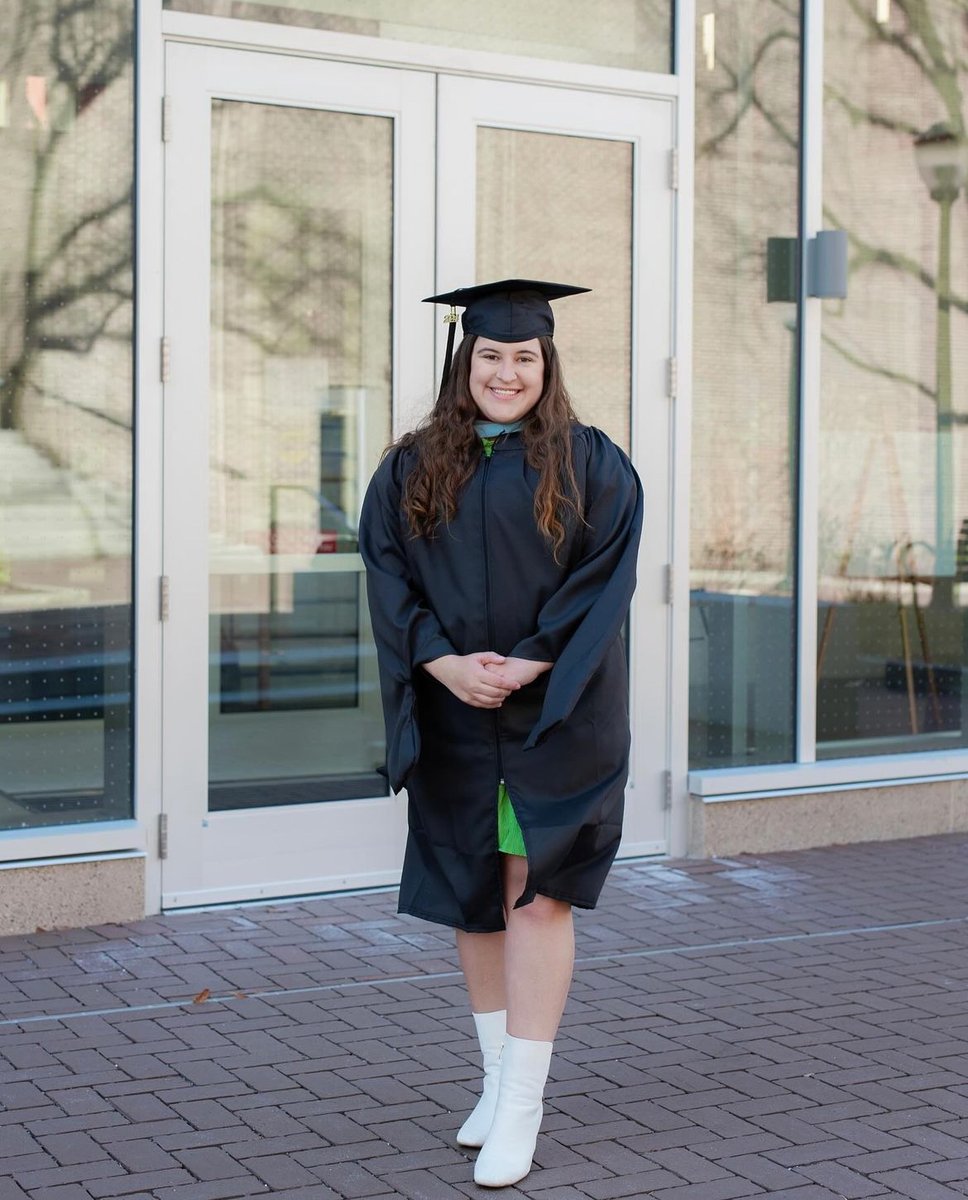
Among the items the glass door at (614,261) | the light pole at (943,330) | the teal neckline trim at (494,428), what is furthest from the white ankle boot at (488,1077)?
the light pole at (943,330)

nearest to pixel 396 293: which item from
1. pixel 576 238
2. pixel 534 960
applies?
pixel 576 238

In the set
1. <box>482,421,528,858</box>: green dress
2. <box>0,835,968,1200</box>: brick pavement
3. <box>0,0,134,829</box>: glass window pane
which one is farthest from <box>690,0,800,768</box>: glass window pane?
<box>482,421,528,858</box>: green dress

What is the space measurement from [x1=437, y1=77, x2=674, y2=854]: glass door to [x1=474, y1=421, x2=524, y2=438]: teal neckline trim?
2.80m

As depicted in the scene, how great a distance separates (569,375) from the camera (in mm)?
6977

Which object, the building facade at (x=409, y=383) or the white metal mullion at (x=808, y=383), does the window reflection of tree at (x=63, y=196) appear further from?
the white metal mullion at (x=808, y=383)

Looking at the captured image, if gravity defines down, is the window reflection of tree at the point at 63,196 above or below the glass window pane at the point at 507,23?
below

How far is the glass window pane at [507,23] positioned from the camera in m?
6.32

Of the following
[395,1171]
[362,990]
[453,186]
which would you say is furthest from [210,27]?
[395,1171]

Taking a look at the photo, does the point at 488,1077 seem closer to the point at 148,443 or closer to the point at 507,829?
the point at 507,829

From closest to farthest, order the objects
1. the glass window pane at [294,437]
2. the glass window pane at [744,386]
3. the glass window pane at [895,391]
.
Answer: the glass window pane at [294,437] < the glass window pane at [744,386] < the glass window pane at [895,391]

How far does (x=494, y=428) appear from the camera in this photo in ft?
13.1

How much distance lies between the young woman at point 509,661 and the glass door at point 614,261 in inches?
112

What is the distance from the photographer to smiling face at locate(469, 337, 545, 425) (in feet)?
13.0

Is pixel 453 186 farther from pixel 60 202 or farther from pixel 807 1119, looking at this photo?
pixel 807 1119
